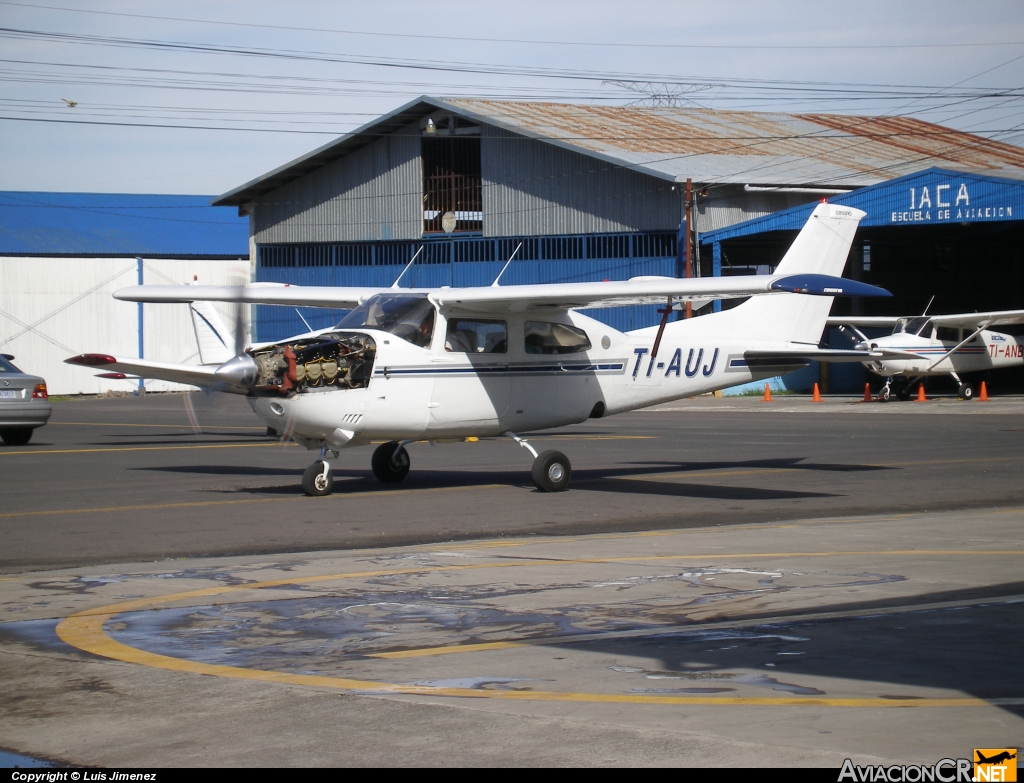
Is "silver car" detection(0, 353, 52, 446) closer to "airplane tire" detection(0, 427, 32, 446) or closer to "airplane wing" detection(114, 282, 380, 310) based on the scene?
"airplane tire" detection(0, 427, 32, 446)

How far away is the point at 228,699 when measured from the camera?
16.8ft

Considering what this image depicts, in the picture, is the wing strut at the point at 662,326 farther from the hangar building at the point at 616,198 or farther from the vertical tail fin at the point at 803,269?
the hangar building at the point at 616,198

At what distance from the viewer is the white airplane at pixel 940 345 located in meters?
35.9

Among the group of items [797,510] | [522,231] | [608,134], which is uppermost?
[608,134]

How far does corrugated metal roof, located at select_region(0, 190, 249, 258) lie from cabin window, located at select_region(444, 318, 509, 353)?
161ft

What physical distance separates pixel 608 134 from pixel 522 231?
17.5ft

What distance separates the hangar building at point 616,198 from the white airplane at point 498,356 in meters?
22.9

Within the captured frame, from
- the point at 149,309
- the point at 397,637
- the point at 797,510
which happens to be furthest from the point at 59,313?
the point at 397,637

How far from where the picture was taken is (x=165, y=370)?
1584 cm

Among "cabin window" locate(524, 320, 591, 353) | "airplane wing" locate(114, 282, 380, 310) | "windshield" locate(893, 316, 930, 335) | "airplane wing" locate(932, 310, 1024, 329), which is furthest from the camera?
"windshield" locate(893, 316, 930, 335)

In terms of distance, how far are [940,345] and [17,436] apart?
27183mm

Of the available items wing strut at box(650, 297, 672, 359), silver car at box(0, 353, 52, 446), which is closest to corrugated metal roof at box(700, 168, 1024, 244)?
wing strut at box(650, 297, 672, 359)

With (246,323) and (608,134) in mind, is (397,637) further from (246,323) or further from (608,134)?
(608,134)

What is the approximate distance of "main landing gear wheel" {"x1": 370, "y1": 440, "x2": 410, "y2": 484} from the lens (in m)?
15.4
